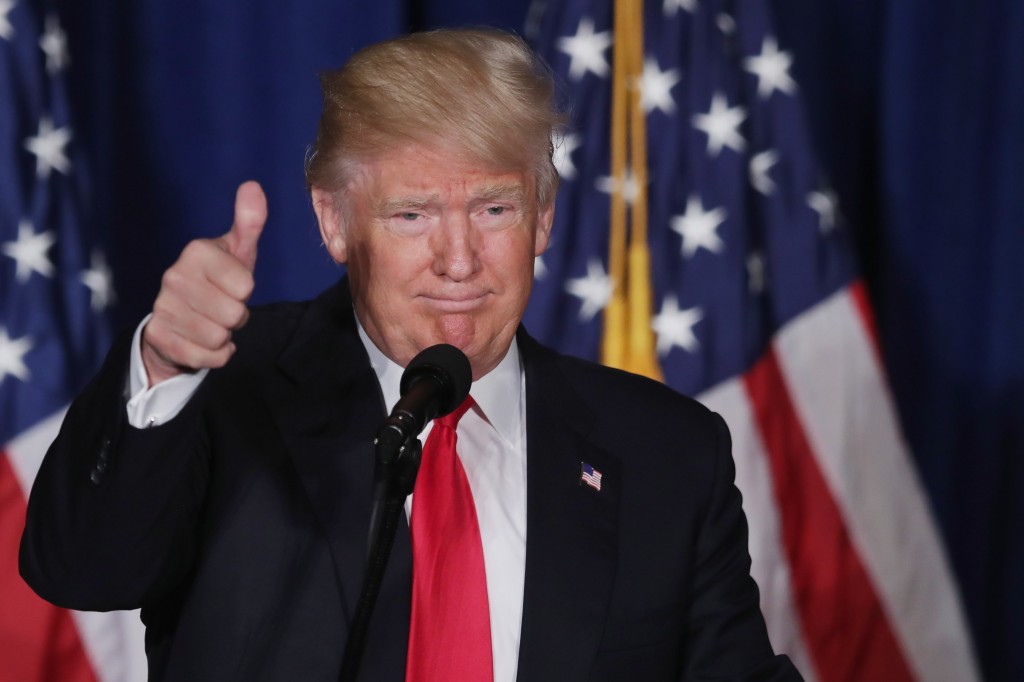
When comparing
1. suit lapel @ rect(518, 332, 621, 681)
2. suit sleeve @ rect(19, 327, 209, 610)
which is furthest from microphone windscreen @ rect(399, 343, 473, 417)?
suit lapel @ rect(518, 332, 621, 681)

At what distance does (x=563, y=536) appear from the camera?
62.4 inches

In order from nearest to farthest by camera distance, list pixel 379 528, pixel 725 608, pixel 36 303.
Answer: pixel 379 528 < pixel 725 608 < pixel 36 303

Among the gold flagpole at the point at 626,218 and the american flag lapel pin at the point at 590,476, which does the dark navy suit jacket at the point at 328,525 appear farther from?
the gold flagpole at the point at 626,218

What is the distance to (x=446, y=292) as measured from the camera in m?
1.55

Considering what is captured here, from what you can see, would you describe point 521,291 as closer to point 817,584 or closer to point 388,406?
point 388,406

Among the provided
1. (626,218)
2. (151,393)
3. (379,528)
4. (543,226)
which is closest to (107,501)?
(151,393)

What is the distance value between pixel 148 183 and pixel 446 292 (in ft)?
4.61

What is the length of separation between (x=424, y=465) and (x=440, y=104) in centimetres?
44

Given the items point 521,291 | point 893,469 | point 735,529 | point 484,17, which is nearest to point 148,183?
point 484,17

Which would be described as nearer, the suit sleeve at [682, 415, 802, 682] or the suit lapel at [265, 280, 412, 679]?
the suit lapel at [265, 280, 412, 679]

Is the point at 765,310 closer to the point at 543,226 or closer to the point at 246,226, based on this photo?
the point at 543,226

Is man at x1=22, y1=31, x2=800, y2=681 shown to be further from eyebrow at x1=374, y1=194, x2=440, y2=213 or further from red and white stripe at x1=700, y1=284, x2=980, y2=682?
red and white stripe at x1=700, y1=284, x2=980, y2=682

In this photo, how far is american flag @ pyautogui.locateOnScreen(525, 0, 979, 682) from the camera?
111 inches

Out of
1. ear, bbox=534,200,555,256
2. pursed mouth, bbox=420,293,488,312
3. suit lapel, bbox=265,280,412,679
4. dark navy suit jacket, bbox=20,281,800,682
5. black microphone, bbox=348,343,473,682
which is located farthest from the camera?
ear, bbox=534,200,555,256
